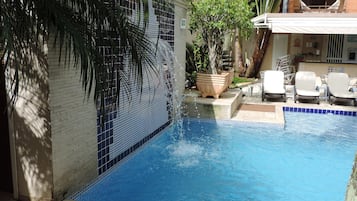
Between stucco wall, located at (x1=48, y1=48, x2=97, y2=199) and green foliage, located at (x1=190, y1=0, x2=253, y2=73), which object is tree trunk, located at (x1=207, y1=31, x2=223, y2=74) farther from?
stucco wall, located at (x1=48, y1=48, x2=97, y2=199)

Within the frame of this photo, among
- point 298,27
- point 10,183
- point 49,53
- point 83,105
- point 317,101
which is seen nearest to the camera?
point 49,53

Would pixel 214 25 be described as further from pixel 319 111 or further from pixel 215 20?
pixel 319 111

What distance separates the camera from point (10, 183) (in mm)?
7133

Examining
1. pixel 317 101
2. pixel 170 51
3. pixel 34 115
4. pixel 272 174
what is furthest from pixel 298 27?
pixel 34 115

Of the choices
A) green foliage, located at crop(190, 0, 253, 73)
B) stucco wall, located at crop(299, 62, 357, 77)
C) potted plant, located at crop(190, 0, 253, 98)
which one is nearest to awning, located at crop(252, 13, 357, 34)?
stucco wall, located at crop(299, 62, 357, 77)

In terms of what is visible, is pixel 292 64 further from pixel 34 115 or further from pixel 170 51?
pixel 34 115

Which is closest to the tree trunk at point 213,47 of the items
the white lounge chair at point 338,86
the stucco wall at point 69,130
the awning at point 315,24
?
the awning at point 315,24

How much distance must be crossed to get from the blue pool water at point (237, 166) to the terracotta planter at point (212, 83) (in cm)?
187

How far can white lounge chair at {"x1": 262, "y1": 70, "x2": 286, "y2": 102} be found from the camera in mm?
17672

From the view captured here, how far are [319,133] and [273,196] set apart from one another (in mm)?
6213

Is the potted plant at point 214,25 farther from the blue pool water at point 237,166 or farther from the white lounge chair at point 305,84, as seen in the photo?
the white lounge chair at point 305,84

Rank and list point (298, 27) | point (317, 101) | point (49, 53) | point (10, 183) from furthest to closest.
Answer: point (298, 27)
point (317, 101)
point (10, 183)
point (49, 53)

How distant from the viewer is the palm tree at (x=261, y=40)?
27.3m

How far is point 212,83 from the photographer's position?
15.3 meters
